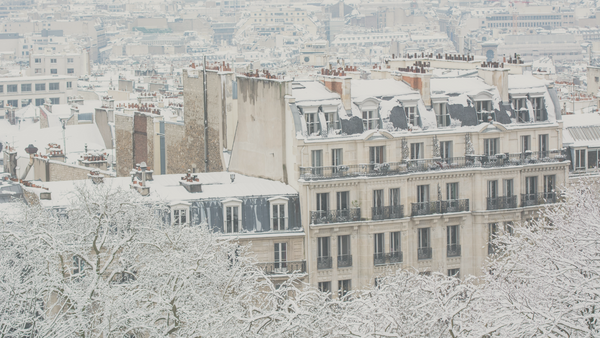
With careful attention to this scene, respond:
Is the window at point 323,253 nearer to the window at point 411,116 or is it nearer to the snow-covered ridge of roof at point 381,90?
the snow-covered ridge of roof at point 381,90

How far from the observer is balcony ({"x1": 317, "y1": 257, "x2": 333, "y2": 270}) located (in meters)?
51.2

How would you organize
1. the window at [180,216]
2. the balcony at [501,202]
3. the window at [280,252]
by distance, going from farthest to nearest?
the balcony at [501,202] < the window at [280,252] < the window at [180,216]

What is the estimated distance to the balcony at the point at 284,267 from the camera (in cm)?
5050

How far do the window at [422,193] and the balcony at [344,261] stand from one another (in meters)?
3.94

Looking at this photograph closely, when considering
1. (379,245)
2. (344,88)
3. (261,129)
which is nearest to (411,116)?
(344,88)

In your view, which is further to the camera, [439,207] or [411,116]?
[411,116]

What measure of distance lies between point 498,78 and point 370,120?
21.5 feet

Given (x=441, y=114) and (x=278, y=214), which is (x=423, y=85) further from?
(x=278, y=214)

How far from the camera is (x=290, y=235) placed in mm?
50875

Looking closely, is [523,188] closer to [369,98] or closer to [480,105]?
[480,105]

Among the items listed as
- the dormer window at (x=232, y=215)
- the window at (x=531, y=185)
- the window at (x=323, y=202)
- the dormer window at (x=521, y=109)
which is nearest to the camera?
the dormer window at (x=232, y=215)

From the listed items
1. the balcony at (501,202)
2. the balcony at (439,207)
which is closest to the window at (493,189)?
the balcony at (501,202)

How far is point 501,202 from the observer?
53.9m

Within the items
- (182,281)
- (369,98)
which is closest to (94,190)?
(182,281)
